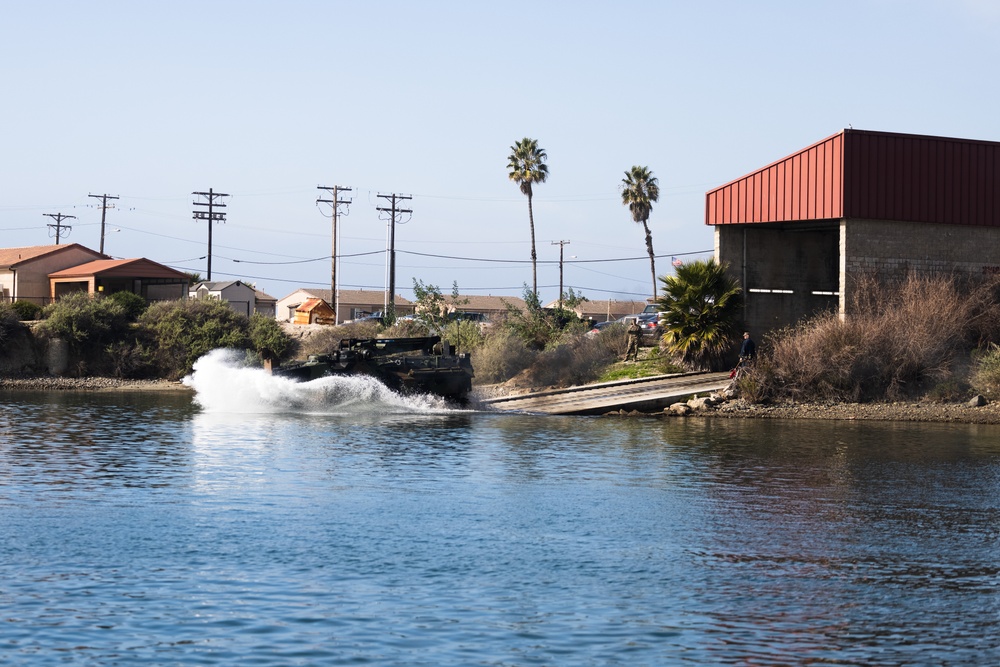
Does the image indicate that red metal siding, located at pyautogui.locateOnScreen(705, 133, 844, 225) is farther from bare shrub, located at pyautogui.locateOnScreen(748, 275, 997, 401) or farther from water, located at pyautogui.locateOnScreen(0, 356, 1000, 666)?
water, located at pyautogui.locateOnScreen(0, 356, 1000, 666)

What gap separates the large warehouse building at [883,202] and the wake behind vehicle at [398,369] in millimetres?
10108

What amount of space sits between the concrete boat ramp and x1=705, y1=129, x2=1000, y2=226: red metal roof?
6080 mm

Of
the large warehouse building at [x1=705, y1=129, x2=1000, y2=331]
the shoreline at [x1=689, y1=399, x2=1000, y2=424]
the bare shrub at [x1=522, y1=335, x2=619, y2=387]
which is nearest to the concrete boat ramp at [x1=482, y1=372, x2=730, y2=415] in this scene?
the shoreline at [x1=689, y1=399, x2=1000, y2=424]

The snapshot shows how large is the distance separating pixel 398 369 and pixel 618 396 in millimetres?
7261

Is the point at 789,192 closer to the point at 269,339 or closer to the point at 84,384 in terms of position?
the point at 269,339

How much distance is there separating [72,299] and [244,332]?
8.75 meters

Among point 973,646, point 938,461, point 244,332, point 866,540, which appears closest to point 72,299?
point 244,332

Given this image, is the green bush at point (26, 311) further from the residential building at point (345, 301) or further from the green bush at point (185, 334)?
the residential building at point (345, 301)

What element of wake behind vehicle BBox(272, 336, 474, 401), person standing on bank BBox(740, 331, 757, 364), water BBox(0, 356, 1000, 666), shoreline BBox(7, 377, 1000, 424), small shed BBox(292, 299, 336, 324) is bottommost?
water BBox(0, 356, 1000, 666)

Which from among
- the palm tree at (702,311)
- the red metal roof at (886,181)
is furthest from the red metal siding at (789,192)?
the palm tree at (702,311)

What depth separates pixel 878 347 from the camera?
35969 millimetres

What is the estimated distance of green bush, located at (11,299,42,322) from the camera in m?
61.8

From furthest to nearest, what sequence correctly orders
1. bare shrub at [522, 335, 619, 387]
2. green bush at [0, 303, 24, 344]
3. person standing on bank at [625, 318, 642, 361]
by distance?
1. green bush at [0, 303, 24, 344]
2. bare shrub at [522, 335, 619, 387]
3. person standing on bank at [625, 318, 642, 361]

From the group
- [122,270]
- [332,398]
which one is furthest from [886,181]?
[122,270]
